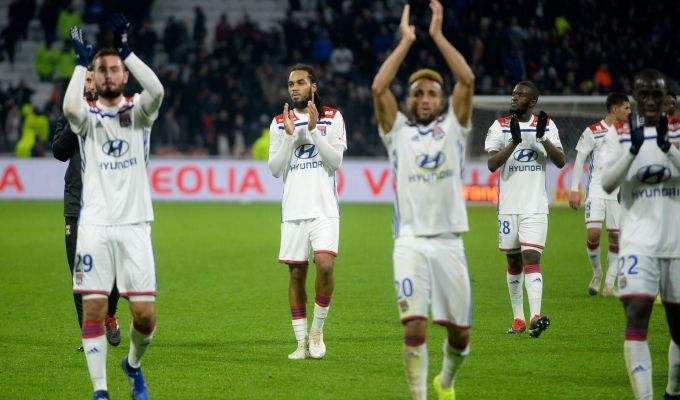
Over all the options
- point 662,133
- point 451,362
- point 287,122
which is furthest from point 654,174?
point 287,122

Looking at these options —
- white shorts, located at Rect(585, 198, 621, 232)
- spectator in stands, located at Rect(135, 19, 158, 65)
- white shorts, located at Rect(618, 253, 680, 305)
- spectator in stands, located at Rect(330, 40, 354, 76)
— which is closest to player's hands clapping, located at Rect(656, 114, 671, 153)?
white shorts, located at Rect(618, 253, 680, 305)

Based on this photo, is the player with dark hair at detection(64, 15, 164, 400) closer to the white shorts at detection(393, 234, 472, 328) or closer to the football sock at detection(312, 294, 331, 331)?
the white shorts at detection(393, 234, 472, 328)

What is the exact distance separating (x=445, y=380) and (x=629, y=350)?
123 centimetres

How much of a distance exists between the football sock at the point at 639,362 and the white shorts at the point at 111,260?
3.21m

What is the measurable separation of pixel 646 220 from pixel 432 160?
1430mm

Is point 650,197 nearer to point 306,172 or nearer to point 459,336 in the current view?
point 459,336

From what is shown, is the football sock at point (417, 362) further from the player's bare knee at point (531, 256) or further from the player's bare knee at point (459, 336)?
the player's bare knee at point (531, 256)

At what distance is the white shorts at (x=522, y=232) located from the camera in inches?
414

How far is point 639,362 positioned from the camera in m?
6.73

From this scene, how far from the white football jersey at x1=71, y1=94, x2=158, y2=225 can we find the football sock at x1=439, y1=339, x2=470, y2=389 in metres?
2.25

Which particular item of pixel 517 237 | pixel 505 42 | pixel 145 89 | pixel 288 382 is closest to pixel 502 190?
pixel 517 237

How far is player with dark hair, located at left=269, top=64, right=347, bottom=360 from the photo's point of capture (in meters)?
9.21

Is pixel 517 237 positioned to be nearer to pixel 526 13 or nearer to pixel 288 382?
pixel 288 382

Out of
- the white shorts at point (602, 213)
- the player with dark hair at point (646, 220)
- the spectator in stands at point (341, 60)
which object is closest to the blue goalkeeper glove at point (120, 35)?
the player with dark hair at point (646, 220)
